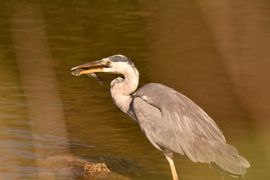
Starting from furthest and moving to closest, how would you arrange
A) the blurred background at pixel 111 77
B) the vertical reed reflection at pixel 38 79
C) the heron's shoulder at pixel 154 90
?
the vertical reed reflection at pixel 38 79
the blurred background at pixel 111 77
the heron's shoulder at pixel 154 90

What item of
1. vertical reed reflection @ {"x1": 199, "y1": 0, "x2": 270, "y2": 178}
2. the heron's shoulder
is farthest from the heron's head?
vertical reed reflection @ {"x1": 199, "y1": 0, "x2": 270, "y2": 178}

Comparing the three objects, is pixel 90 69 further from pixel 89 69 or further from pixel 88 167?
pixel 88 167

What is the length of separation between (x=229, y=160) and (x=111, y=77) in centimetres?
488

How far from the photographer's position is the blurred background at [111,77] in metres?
9.87

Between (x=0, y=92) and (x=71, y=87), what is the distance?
1051 millimetres

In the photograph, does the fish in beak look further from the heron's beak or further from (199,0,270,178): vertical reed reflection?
(199,0,270,178): vertical reed reflection

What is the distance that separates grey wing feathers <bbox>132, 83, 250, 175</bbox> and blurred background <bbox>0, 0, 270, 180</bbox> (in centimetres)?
75

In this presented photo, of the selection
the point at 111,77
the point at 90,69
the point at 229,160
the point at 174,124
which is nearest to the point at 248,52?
the point at 111,77

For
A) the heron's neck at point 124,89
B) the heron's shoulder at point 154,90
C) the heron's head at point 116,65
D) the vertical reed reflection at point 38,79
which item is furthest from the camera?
the vertical reed reflection at point 38,79

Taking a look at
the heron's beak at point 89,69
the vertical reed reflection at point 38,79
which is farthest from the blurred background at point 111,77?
the heron's beak at point 89,69

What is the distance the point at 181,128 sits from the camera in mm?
8609

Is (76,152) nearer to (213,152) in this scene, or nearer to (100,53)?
(213,152)

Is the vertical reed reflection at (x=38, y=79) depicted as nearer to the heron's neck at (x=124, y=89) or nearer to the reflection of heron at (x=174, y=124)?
the heron's neck at (x=124, y=89)

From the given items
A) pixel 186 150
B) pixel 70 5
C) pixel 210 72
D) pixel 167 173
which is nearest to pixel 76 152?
pixel 167 173
